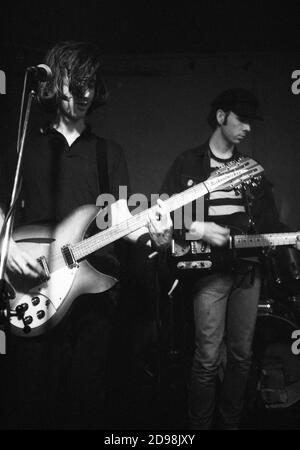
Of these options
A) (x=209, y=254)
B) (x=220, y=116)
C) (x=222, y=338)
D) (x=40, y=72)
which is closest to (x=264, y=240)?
(x=209, y=254)

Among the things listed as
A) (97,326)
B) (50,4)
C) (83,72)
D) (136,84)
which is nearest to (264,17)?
(136,84)

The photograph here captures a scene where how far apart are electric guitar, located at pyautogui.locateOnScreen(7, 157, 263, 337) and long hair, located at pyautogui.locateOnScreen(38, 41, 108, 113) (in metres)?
0.49

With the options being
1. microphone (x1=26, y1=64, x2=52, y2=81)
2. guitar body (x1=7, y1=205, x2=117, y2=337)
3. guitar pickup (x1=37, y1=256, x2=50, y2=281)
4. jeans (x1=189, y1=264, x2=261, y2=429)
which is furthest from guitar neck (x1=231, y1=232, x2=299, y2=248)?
microphone (x1=26, y1=64, x2=52, y2=81)

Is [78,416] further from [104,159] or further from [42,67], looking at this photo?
[42,67]

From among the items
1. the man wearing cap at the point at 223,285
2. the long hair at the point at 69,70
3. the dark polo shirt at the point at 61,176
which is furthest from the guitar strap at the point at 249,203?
the long hair at the point at 69,70

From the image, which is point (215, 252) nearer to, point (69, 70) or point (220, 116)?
point (220, 116)

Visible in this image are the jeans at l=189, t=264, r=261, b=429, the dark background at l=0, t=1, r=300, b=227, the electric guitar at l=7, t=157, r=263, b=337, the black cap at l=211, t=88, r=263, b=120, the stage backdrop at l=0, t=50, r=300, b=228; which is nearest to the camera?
the electric guitar at l=7, t=157, r=263, b=337

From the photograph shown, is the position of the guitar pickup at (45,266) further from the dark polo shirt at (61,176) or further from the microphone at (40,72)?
the microphone at (40,72)

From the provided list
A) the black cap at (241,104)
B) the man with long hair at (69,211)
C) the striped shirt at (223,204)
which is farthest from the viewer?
the black cap at (241,104)

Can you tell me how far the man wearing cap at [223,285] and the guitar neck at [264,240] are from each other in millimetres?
59

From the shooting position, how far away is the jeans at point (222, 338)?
6.84 ft

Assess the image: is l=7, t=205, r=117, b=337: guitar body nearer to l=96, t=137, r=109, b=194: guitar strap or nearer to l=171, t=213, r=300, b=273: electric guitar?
l=96, t=137, r=109, b=194: guitar strap

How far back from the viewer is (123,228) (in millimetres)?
1920

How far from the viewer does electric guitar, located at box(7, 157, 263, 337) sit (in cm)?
177
